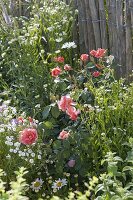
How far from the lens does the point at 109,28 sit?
11.8 feet

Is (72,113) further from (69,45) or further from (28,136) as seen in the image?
(69,45)

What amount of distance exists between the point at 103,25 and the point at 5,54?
812mm

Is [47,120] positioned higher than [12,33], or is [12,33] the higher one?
[12,33]

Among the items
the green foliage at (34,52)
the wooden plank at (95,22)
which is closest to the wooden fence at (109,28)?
the wooden plank at (95,22)

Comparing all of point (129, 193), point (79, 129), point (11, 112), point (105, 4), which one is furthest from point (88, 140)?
point (105, 4)

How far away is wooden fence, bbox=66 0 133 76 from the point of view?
11.3ft

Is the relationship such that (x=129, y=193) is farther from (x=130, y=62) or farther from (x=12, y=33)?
(x=12, y=33)

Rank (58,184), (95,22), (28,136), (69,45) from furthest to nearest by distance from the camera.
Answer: (95,22), (69,45), (58,184), (28,136)

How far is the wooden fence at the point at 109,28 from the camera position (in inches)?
135

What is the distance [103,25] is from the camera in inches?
144

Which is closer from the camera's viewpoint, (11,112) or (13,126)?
(13,126)

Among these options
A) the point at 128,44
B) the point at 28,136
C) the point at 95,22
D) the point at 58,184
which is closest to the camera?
the point at 28,136

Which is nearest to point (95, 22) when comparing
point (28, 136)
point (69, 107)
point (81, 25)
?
point (81, 25)

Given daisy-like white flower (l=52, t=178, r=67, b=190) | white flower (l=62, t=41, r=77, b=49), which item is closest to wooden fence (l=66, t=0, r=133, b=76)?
white flower (l=62, t=41, r=77, b=49)
